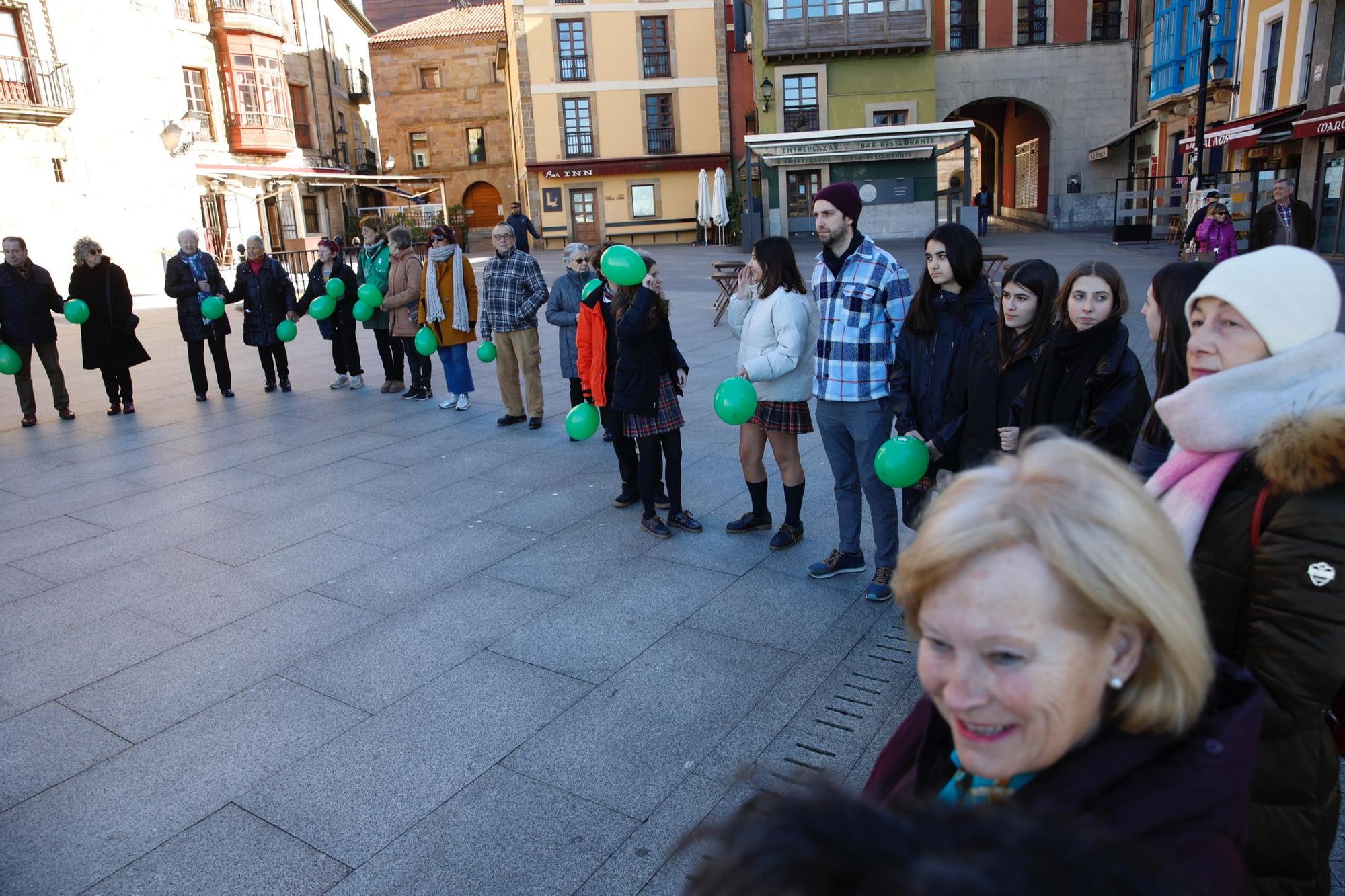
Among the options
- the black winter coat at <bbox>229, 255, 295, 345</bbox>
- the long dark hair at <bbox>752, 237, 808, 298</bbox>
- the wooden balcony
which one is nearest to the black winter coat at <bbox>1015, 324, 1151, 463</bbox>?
the long dark hair at <bbox>752, 237, 808, 298</bbox>

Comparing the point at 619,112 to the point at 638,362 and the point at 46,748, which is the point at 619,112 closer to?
the point at 638,362

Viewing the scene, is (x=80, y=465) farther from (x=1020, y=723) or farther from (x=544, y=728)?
(x=1020, y=723)

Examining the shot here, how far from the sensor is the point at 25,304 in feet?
28.9

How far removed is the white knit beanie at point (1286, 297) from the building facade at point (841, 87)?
27.6 m

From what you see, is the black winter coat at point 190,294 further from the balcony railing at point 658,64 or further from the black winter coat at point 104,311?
the balcony railing at point 658,64

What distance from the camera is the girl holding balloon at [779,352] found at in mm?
4664

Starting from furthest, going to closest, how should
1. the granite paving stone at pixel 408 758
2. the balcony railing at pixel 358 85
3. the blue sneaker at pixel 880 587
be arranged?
the balcony railing at pixel 358 85 < the blue sneaker at pixel 880 587 < the granite paving stone at pixel 408 758

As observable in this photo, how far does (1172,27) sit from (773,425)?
1061 inches

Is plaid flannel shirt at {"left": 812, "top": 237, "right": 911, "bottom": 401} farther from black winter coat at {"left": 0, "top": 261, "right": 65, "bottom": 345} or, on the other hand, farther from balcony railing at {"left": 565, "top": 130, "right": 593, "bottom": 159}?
balcony railing at {"left": 565, "top": 130, "right": 593, "bottom": 159}

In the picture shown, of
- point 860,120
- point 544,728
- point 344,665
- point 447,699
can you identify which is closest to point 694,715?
point 544,728

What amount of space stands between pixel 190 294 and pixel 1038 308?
8807 millimetres

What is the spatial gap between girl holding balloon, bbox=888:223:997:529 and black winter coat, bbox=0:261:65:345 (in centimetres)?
842

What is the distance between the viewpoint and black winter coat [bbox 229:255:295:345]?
9961 millimetres

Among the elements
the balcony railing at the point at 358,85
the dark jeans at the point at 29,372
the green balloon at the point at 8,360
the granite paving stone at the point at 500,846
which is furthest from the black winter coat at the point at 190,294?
the balcony railing at the point at 358,85
